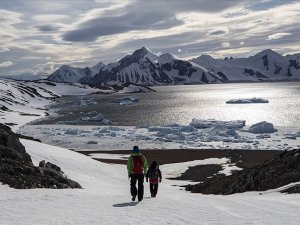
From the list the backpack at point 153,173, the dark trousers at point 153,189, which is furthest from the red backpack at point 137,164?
the dark trousers at point 153,189

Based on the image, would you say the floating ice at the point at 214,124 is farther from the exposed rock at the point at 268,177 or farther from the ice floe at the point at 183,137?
the exposed rock at the point at 268,177

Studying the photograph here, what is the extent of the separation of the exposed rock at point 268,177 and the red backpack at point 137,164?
35.4 feet

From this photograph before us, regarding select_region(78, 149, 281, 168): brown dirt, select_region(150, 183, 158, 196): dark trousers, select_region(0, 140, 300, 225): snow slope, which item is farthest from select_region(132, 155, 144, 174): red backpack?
select_region(78, 149, 281, 168): brown dirt

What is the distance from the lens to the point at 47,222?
12.1m

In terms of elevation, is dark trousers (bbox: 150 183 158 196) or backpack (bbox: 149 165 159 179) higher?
backpack (bbox: 149 165 159 179)

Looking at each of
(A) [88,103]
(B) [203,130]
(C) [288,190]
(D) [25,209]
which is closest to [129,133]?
(B) [203,130]

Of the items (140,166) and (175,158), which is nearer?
(140,166)

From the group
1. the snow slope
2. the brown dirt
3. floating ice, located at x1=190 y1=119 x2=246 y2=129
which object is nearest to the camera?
the snow slope

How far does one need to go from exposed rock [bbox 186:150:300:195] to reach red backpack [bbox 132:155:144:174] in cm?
1079

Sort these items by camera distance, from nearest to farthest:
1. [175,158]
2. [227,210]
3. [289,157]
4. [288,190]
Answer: [227,210] → [288,190] → [289,157] → [175,158]

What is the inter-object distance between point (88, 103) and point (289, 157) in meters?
161

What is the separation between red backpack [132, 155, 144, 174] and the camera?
55.2 ft

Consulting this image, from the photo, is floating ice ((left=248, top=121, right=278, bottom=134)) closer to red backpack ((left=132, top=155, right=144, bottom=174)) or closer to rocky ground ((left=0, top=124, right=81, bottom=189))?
rocky ground ((left=0, top=124, right=81, bottom=189))

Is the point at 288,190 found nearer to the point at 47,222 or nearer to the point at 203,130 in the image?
the point at 47,222
